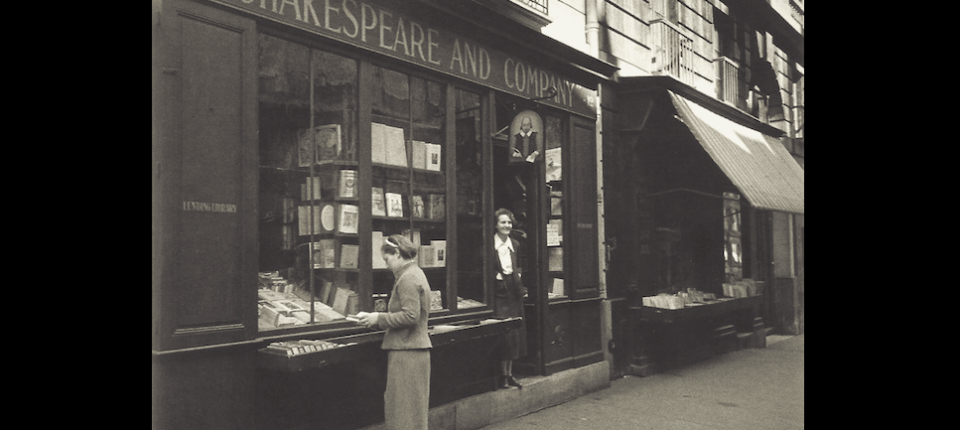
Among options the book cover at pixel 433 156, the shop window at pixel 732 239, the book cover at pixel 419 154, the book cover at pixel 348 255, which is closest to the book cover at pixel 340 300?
the book cover at pixel 348 255

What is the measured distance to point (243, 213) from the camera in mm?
4168

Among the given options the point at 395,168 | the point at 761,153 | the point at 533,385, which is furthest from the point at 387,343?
the point at 761,153

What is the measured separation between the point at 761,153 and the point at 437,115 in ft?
16.3

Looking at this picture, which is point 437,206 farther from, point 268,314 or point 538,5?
point 538,5

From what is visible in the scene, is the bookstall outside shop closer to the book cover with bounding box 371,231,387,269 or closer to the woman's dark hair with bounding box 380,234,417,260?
the book cover with bounding box 371,231,387,269

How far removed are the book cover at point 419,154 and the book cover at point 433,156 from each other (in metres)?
0.04

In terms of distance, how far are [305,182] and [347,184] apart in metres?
0.31

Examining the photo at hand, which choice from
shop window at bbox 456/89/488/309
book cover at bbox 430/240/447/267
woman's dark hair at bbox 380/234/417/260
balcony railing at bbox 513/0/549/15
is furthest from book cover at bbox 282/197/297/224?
balcony railing at bbox 513/0/549/15

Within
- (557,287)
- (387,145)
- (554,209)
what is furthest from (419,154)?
(557,287)

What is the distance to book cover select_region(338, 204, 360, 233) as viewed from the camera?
4.96 meters

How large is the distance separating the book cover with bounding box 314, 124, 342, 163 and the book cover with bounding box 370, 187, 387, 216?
1.35 ft

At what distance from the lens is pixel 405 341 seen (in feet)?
15.3

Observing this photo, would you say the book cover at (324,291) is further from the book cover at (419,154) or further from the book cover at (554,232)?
the book cover at (554,232)
